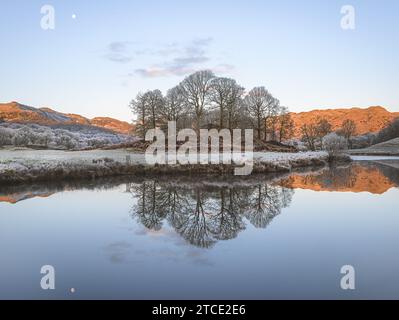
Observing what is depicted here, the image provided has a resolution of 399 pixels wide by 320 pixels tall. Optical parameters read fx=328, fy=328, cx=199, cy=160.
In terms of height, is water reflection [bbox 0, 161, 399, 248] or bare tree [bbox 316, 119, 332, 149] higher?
bare tree [bbox 316, 119, 332, 149]

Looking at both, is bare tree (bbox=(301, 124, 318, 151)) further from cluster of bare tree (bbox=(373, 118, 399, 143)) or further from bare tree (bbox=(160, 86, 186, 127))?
cluster of bare tree (bbox=(373, 118, 399, 143))

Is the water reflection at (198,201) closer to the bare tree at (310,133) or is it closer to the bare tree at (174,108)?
the bare tree at (174,108)

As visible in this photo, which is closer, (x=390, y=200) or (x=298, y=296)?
(x=298, y=296)

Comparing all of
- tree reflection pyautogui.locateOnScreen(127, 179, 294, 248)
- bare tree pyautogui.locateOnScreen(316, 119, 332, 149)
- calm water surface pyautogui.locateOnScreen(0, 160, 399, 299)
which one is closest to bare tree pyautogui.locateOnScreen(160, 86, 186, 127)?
tree reflection pyautogui.locateOnScreen(127, 179, 294, 248)

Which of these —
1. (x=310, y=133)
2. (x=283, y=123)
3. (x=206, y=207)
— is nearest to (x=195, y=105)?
(x=283, y=123)

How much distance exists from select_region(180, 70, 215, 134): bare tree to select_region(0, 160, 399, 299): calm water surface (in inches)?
1331

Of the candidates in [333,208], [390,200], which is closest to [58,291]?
[333,208]

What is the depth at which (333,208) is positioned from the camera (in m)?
12.0

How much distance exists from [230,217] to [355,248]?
4012mm

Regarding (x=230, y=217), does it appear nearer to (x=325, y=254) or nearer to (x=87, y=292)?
(x=325, y=254)

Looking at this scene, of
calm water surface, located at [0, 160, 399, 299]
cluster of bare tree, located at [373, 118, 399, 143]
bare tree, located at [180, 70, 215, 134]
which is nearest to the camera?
calm water surface, located at [0, 160, 399, 299]

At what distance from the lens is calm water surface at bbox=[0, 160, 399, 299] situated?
536cm

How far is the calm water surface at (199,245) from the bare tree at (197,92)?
1331 inches

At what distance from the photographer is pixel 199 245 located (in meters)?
7.57
